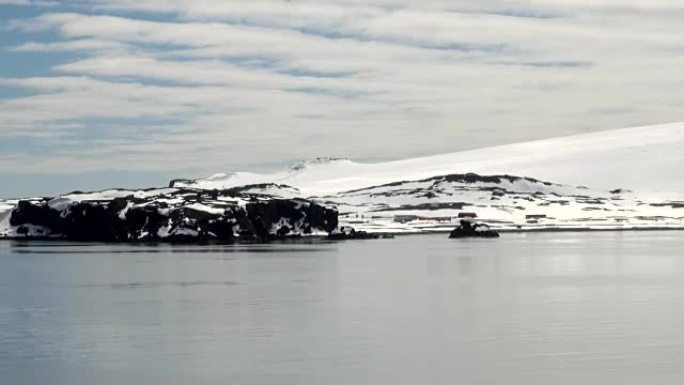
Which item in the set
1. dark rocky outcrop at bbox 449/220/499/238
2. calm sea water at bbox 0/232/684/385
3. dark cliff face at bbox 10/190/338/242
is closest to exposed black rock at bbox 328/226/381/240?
dark cliff face at bbox 10/190/338/242

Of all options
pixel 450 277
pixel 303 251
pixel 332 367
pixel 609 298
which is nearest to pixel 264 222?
pixel 303 251

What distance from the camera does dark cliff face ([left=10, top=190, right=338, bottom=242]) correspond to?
116625 millimetres

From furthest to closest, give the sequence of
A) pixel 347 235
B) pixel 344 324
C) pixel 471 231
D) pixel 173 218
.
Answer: pixel 471 231
pixel 347 235
pixel 173 218
pixel 344 324

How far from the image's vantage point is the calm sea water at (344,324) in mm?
29138

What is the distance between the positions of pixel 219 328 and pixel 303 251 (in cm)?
5848

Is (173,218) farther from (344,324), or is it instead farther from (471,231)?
(344,324)

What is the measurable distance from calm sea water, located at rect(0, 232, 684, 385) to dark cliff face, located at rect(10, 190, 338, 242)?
42.9 meters

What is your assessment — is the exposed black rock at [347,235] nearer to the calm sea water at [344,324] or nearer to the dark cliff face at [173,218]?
the dark cliff face at [173,218]

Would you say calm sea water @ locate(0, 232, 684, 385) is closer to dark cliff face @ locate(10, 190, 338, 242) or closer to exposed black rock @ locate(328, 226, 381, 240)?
dark cliff face @ locate(10, 190, 338, 242)

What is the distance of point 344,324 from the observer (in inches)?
1535

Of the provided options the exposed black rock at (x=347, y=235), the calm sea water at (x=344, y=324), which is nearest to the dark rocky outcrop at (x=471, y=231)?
the exposed black rock at (x=347, y=235)

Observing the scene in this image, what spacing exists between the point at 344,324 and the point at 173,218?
3082 inches

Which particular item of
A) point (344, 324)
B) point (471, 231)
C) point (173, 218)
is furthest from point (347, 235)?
point (344, 324)

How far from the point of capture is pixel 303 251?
96.4 meters
